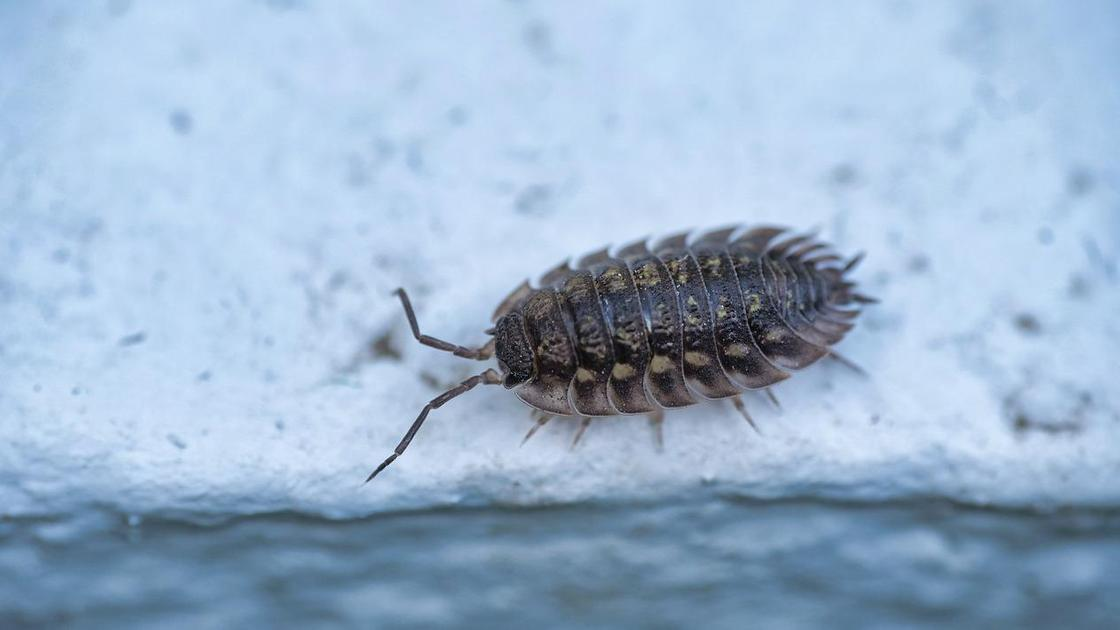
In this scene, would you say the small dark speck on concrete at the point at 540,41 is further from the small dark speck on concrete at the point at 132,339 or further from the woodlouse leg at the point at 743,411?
the small dark speck on concrete at the point at 132,339

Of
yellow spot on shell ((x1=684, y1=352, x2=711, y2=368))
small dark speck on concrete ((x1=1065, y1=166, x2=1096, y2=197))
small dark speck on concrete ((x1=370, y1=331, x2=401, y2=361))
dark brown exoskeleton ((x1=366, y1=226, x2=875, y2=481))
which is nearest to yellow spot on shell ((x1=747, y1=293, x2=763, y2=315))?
dark brown exoskeleton ((x1=366, y1=226, x2=875, y2=481))

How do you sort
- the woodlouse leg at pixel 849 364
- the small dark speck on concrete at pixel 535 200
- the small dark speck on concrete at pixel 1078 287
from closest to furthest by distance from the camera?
the woodlouse leg at pixel 849 364
the small dark speck on concrete at pixel 1078 287
the small dark speck on concrete at pixel 535 200

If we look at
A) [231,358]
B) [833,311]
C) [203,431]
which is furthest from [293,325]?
[833,311]

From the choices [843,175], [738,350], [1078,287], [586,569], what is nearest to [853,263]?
[843,175]

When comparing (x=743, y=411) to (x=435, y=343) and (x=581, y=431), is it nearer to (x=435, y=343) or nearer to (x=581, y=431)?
(x=581, y=431)

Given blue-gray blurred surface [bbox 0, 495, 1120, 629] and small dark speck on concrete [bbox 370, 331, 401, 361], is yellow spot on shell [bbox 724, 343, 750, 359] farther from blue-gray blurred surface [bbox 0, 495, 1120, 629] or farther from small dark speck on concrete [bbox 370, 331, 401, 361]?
small dark speck on concrete [bbox 370, 331, 401, 361]

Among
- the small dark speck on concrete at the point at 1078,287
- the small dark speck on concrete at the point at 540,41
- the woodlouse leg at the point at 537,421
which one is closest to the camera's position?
the woodlouse leg at the point at 537,421

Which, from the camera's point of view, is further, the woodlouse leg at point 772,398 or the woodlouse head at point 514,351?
the woodlouse leg at point 772,398

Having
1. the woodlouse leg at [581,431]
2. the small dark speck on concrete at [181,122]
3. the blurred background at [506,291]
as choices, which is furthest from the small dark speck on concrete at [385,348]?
the small dark speck on concrete at [181,122]
